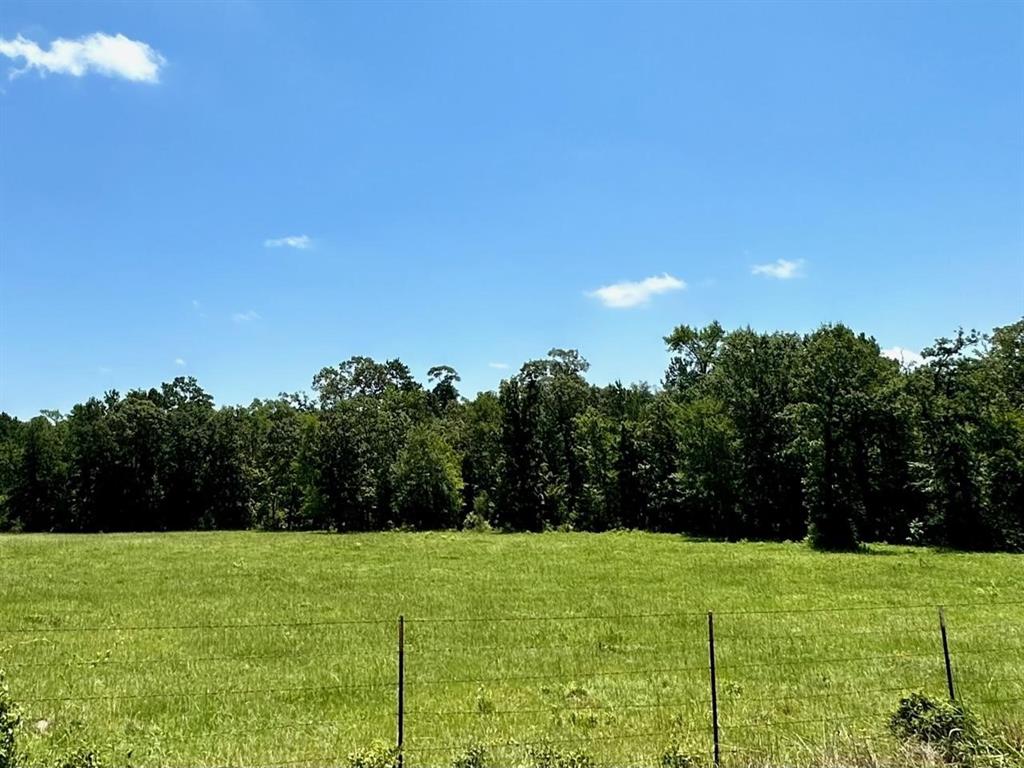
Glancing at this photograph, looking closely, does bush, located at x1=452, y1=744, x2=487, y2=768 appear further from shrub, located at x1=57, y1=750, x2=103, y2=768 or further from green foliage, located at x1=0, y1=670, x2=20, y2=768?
green foliage, located at x1=0, y1=670, x2=20, y2=768

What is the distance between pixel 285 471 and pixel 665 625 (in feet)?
227

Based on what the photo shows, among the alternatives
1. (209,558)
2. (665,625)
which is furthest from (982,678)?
(209,558)

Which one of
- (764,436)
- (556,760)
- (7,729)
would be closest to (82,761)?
(7,729)

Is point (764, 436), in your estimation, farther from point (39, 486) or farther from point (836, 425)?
point (39, 486)

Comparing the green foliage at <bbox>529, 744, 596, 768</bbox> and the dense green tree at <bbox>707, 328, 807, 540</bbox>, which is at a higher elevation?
the dense green tree at <bbox>707, 328, 807, 540</bbox>

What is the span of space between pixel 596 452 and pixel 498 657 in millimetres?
50969

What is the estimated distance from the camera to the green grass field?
31.6 ft

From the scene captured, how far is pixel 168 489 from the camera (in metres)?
78.5

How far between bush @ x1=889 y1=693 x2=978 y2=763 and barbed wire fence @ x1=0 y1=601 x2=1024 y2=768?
0.59m

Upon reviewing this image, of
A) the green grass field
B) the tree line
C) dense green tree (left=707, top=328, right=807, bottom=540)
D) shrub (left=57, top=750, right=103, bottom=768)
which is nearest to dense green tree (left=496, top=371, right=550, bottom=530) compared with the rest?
the tree line

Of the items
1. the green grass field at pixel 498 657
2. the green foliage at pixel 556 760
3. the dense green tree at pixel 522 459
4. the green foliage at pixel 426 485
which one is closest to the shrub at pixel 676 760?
the green grass field at pixel 498 657

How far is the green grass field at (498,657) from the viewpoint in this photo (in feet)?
31.6

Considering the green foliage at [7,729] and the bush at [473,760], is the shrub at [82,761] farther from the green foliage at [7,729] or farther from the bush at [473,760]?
the bush at [473,760]

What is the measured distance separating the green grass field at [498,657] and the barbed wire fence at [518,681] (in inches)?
2.6
